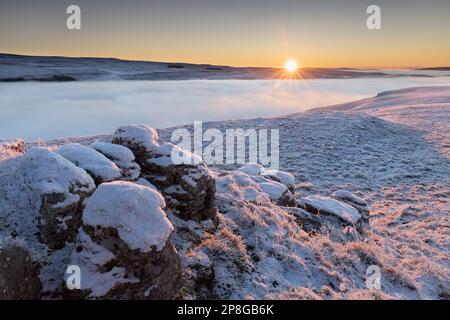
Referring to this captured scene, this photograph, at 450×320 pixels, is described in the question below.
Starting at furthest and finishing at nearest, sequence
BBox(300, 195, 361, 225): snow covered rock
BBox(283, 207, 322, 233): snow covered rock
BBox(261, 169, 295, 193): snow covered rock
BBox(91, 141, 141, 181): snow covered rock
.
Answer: BBox(261, 169, 295, 193): snow covered rock < BBox(300, 195, 361, 225): snow covered rock < BBox(283, 207, 322, 233): snow covered rock < BBox(91, 141, 141, 181): snow covered rock

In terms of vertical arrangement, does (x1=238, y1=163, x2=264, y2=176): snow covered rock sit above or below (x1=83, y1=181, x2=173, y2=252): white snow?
below

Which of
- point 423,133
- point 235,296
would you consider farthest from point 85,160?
point 423,133

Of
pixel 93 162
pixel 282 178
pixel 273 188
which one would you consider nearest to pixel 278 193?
pixel 273 188

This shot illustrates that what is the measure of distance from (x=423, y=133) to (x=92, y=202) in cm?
2966

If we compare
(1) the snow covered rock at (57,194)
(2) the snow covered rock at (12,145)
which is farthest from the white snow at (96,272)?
(2) the snow covered rock at (12,145)

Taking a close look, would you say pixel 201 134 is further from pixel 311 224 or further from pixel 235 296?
pixel 235 296

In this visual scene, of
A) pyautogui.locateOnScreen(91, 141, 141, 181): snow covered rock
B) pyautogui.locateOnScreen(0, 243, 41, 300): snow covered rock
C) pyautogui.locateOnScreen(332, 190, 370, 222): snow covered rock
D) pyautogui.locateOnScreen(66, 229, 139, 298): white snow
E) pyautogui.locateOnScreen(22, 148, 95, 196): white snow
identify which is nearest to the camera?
pyautogui.locateOnScreen(0, 243, 41, 300): snow covered rock

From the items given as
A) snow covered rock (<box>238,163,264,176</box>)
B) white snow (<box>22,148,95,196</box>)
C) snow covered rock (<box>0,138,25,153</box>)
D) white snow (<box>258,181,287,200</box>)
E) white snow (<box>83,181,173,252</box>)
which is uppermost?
snow covered rock (<box>0,138,25,153</box>)

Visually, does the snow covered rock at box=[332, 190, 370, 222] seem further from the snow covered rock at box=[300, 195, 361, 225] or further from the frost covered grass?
the snow covered rock at box=[300, 195, 361, 225]

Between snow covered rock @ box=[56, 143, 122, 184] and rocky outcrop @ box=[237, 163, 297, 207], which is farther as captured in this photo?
rocky outcrop @ box=[237, 163, 297, 207]

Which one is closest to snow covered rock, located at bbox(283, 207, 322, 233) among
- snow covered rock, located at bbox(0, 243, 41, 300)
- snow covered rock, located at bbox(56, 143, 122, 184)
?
snow covered rock, located at bbox(56, 143, 122, 184)

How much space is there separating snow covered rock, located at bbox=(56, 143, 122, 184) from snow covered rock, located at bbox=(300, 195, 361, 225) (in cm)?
634

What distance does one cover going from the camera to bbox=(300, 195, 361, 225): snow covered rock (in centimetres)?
1089

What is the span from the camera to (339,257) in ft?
28.5
